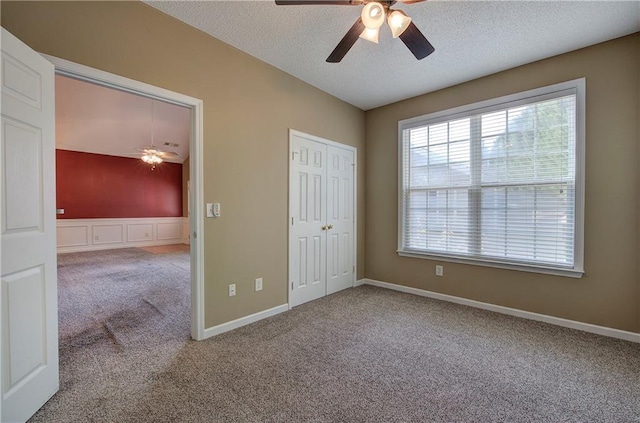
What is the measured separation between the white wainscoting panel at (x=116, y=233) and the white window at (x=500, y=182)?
300 inches

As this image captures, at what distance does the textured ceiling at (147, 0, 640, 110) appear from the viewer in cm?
214

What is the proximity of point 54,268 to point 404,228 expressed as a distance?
362 centimetres

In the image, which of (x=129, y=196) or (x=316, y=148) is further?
(x=129, y=196)

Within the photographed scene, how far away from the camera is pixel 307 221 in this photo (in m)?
3.47

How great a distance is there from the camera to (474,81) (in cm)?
330

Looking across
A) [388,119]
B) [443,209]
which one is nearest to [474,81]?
[388,119]

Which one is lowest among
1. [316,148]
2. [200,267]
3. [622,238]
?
[200,267]

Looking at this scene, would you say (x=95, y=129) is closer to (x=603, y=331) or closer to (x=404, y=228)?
(x=404, y=228)

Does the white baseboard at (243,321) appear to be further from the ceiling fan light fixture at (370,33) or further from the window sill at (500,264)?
the ceiling fan light fixture at (370,33)

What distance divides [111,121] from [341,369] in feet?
22.2

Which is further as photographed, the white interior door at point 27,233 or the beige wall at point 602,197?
the beige wall at point 602,197

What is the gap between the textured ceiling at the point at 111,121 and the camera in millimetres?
4688

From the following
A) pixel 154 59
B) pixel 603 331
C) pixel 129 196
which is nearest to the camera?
pixel 154 59

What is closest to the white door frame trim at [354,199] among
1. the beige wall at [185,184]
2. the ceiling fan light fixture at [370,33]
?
the ceiling fan light fixture at [370,33]
